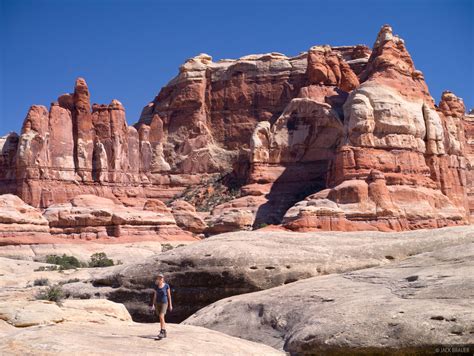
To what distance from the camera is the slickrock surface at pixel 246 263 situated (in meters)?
19.5

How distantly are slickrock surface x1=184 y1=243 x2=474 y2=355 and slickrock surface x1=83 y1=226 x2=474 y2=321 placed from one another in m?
1.16

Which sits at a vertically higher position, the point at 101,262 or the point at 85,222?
the point at 85,222

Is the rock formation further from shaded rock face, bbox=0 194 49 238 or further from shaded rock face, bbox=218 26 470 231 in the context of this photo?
shaded rock face, bbox=218 26 470 231

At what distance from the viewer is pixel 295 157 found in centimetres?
7769

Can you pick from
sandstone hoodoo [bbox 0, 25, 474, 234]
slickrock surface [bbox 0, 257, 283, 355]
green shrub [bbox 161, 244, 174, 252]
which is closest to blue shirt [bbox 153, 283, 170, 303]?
slickrock surface [bbox 0, 257, 283, 355]

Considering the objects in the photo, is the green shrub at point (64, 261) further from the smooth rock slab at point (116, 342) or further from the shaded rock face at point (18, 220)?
the smooth rock slab at point (116, 342)

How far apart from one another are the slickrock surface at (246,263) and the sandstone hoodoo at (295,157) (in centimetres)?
2929

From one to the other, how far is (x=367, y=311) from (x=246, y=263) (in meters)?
5.96

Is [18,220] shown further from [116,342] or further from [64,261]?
[116,342]

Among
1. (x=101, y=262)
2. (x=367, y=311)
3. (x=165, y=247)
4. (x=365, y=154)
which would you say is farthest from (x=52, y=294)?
(x=365, y=154)

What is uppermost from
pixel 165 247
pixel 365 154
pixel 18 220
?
pixel 365 154

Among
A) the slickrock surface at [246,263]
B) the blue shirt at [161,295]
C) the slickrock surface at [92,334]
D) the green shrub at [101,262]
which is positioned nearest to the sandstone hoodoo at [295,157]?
the green shrub at [101,262]

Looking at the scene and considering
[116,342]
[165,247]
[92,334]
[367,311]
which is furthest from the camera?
[165,247]

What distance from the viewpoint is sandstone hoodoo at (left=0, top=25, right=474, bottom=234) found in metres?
59.1
